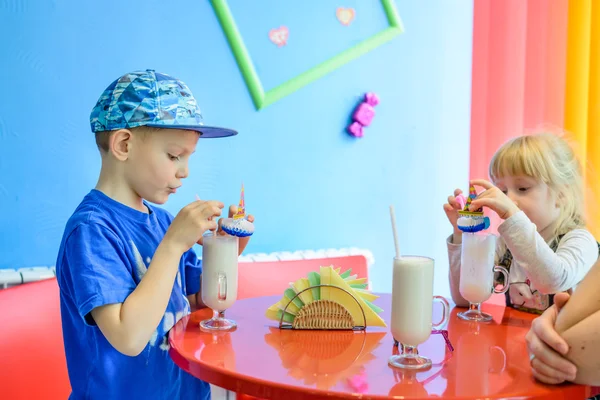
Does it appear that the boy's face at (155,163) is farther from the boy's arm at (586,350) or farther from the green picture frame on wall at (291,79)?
the green picture frame on wall at (291,79)

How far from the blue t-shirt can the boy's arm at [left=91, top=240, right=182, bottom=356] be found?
0.8 inches

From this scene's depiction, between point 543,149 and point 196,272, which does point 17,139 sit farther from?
point 543,149

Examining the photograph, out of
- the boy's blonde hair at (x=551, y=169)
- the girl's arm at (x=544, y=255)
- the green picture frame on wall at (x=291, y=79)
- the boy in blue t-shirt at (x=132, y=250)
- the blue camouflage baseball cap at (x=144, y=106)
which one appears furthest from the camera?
the green picture frame on wall at (x=291, y=79)

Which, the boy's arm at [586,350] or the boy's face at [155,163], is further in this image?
the boy's face at [155,163]

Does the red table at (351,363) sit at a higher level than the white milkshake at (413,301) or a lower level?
lower

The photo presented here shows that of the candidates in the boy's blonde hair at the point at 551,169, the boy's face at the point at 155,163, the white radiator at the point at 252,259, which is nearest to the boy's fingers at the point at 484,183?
the boy's blonde hair at the point at 551,169

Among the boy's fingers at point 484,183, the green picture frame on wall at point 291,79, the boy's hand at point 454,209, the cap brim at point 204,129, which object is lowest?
the boy's hand at point 454,209

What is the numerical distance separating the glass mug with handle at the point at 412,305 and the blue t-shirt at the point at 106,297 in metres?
0.43

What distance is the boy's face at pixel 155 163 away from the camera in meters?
1.15

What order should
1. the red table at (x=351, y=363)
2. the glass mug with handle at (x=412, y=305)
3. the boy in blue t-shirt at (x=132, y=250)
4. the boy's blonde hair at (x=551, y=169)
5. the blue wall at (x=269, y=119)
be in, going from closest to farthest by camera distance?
the red table at (x=351, y=363), the glass mug with handle at (x=412, y=305), the boy in blue t-shirt at (x=132, y=250), the boy's blonde hair at (x=551, y=169), the blue wall at (x=269, y=119)

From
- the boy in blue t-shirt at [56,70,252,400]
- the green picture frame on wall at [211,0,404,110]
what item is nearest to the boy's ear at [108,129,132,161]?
the boy in blue t-shirt at [56,70,252,400]

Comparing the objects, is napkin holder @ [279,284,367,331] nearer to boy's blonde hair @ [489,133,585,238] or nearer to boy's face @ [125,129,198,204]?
boy's face @ [125,129,198,204]

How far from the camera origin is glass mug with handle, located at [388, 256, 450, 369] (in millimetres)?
894

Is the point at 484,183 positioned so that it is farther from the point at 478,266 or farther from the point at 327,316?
the point at 327,316
